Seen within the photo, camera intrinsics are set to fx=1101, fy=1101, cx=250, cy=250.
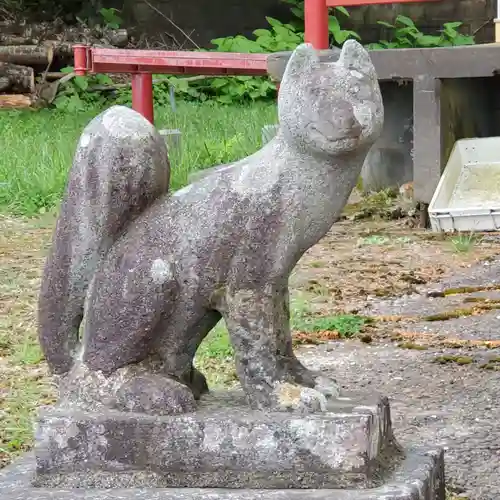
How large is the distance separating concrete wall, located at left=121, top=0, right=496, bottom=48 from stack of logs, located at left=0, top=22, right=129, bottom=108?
58cm

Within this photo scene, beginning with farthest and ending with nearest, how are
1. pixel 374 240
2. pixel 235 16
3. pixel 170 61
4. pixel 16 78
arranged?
pixel 235 16, pixel 16 78, pixel 170 61, pixel 374 240

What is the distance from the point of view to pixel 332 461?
6.65ft

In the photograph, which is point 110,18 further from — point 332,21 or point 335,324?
point 335,324

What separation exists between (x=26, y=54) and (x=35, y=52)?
0.10 metres

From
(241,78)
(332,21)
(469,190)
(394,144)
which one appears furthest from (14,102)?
(469,190)

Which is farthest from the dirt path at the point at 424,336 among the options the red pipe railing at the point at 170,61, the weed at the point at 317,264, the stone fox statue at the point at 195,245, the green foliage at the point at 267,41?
the green foliage at the point at 267,41

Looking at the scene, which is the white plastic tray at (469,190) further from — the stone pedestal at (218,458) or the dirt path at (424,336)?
the stone pedestal at (218,458)

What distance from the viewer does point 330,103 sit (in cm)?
203

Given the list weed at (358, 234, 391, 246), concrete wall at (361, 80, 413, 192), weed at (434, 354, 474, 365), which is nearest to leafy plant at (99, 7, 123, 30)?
concrete wall at (361, 80, 413, 192)

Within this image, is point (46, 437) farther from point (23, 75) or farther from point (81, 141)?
point (23, 75)

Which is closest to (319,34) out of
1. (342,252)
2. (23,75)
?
(342,252)

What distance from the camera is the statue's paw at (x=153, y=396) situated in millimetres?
2102

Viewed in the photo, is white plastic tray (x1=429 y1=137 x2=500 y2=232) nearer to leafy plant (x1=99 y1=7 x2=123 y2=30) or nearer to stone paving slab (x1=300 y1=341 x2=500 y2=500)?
A: stone paving slab (x1=300 y1=341 x2=500 y2=500)

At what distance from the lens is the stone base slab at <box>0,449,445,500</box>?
1.99 m
